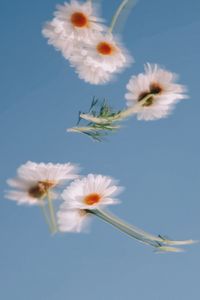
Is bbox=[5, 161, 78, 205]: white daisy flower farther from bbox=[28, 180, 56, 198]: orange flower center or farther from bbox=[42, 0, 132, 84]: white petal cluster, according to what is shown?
bbox=[42, 0, 132, 84]: white petal cluster

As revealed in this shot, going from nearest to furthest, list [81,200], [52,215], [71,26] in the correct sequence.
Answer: [52,215] → [81,200] → [71,26]

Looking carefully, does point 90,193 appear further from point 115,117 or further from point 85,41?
point 85,41

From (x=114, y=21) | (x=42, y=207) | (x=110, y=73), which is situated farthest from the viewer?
(x=110, y=73)

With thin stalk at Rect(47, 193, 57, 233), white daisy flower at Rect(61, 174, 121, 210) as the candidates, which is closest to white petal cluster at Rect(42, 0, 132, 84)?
white daisy flower at Rect(61, 174, 121, 210)

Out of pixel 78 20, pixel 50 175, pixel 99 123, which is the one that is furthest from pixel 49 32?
pixel 50 175

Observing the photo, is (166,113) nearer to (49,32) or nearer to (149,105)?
(149,105)

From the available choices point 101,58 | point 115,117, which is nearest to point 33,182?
point 115,117
